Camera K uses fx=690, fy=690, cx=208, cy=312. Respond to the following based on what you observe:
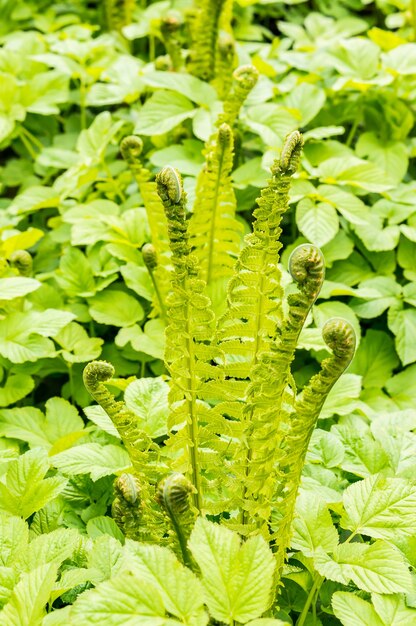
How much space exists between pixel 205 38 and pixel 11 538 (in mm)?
1513

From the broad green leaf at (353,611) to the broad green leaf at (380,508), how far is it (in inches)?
3.7

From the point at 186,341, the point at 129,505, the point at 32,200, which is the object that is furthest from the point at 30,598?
the point at 32,200

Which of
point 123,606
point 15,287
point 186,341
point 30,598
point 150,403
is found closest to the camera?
point 123,606

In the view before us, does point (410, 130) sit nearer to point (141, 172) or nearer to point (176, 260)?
point (141, 172)

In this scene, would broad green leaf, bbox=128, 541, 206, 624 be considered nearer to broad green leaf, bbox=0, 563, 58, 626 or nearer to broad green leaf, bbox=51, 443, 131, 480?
broad green leaf, bbox=0, 563, 58, 626

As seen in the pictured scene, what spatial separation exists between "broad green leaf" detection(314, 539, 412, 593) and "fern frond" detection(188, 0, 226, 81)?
1.51 m

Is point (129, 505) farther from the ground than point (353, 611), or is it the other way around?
point (129, 505)

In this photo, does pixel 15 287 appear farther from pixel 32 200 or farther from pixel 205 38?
pixel 205 38

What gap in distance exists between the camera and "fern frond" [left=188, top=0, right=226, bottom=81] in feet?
6.39

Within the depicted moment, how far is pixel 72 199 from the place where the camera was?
6.56 ft

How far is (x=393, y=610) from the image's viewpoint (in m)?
0.97

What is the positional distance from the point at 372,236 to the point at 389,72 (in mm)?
570

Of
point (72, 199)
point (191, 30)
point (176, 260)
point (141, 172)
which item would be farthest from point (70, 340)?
point (191, 30)

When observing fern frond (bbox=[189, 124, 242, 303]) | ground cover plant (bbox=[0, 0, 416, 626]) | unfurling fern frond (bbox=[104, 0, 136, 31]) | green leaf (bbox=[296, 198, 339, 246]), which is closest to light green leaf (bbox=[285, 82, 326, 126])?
ground cover plant (bbox=[0, 0, 416, 626])
